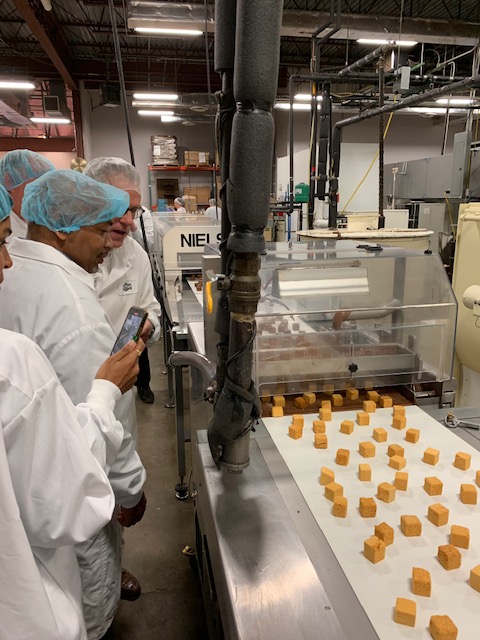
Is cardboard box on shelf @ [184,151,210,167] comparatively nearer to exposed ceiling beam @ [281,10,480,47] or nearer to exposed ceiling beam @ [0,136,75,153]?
exposed ceiling beam @ [0,136,75,153]

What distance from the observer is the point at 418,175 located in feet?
20.4

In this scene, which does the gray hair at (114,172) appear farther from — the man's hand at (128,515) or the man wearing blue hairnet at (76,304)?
the man's hand at (128,515)

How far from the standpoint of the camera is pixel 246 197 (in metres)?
0.78

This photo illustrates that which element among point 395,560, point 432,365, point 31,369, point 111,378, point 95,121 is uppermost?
point 95,121

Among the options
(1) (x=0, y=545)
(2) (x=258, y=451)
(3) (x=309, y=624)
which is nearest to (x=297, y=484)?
(2) (x=258, y=451)

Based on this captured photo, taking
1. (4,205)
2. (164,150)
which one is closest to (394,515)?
(4,205)

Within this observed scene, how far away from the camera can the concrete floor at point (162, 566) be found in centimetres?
173

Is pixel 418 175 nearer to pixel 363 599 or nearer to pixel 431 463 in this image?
pixel 431 463

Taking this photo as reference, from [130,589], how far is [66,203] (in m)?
1.46

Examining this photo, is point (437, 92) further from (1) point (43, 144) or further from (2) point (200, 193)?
(1) point (43, 144)

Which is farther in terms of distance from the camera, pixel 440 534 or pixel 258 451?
pixel 258 451

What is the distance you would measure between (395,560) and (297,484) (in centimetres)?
27

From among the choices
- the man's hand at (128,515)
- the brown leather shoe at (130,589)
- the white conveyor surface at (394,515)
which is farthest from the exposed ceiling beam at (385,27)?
the brown leather shoe at (130,589)

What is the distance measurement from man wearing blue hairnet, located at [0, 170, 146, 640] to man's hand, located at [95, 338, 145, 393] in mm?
96
